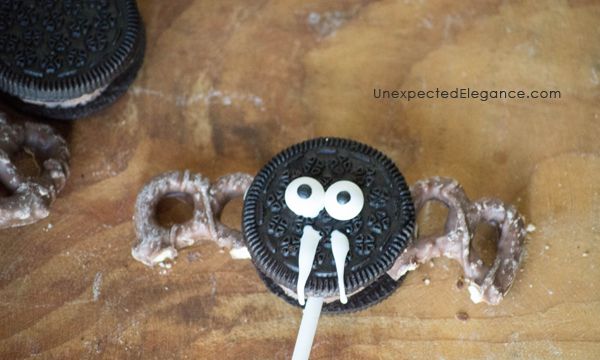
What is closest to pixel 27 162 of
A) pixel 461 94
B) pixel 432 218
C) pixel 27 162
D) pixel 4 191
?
pixel 27 162

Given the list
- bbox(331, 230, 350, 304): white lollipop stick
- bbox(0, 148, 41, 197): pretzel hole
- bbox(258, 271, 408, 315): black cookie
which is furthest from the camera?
bbox(0, 148, 41, 197): pretzel hole

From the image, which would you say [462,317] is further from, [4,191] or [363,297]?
[4,191]

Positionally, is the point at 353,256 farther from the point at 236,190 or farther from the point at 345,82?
the point at 345,82

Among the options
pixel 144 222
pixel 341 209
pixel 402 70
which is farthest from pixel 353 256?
pixel 402 70

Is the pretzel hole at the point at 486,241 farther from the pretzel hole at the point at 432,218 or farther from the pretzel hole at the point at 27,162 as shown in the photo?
the pretzel hole at the point at 27,162

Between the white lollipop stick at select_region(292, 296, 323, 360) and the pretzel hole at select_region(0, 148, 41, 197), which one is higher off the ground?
the pretzel hole at select_region(0, 148, 41, 197)

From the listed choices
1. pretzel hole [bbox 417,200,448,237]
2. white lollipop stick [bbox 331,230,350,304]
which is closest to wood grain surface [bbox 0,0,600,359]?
pretzel hole [bbox 417,200,448,237]

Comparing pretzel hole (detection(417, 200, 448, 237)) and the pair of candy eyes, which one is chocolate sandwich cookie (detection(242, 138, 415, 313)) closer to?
the pair of candy eyes

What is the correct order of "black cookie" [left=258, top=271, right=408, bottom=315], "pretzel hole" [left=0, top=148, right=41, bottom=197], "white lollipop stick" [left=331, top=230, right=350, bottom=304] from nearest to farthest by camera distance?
"white lollipop stick" [left=331, top=230, right=350, bottom=304], "black cookie" [left=258, top=271, right=408, bottom=315], "pretzel hole" [left=0, top=148, right=41, bottom=197]
